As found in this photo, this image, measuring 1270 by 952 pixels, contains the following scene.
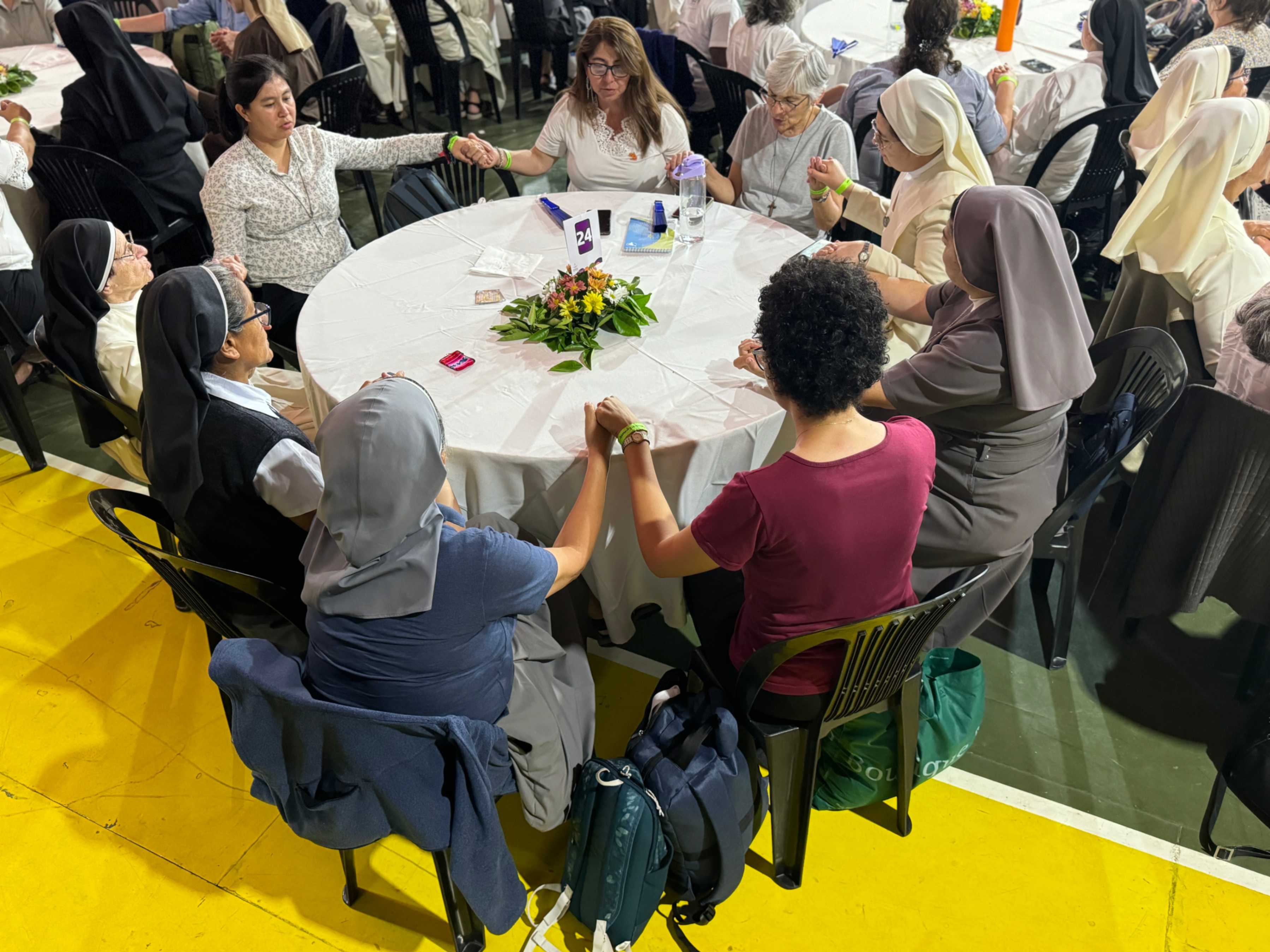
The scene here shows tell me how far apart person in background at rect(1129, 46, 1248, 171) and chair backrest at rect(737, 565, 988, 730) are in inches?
95.5

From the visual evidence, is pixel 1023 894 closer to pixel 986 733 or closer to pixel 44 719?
pixel 986 733

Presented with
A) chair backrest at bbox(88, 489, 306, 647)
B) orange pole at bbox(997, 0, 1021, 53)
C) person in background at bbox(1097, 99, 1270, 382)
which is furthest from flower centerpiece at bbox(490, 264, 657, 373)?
orange pole at bbox(997, 0, 1021, 53)

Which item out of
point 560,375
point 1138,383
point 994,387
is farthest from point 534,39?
point 994,387

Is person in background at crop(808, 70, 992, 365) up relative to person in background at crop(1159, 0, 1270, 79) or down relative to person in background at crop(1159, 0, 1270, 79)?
down

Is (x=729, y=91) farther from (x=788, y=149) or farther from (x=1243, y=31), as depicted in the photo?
(x=1243, y=31)

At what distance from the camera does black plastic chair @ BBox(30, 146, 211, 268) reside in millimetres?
3707

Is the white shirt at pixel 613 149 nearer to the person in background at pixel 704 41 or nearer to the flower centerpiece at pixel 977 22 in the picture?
the person in background at pixel 704 41

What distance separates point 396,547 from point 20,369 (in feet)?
11.5

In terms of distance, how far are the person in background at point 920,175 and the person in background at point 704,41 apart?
2.76 m

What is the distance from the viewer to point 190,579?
6.35ft

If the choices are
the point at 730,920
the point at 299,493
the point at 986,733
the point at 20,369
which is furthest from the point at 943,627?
the point at 20,369

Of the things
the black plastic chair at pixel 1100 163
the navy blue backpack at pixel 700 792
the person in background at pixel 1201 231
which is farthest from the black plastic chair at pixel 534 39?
the navy blue backpack at pixel 700 792

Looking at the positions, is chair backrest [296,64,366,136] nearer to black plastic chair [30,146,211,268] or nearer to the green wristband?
black plastic chair [30,146,211,268]

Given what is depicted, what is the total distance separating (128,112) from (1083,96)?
14.4ft
